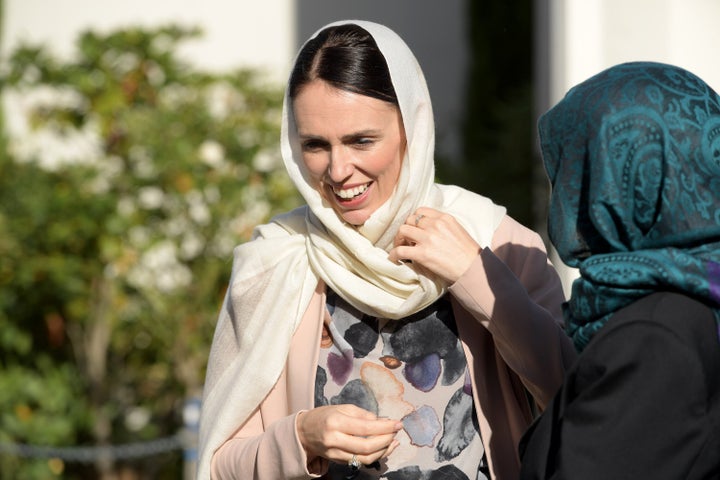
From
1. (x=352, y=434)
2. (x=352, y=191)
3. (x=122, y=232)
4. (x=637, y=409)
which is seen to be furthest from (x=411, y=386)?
(x=122, y=232)

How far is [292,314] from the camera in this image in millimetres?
2408

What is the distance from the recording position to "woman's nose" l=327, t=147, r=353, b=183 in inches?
90.4

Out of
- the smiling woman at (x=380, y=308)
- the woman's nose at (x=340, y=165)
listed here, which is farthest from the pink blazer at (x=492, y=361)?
the woman's nose at (x=340, y=165)

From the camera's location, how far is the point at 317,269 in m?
2.43

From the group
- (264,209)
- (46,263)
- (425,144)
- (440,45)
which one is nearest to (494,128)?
(440,45)

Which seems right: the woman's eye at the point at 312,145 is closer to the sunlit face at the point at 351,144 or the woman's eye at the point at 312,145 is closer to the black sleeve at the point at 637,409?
the sunlit face at the point at 351,144

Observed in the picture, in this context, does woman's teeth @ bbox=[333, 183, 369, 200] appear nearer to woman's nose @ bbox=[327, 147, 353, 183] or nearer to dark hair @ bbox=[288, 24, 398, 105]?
woman's nose @ bbox=[327, 147, 353, 183]

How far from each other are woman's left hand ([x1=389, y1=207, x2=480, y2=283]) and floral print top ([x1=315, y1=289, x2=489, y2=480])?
0.62 ft

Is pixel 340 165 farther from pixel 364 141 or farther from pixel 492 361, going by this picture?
pixel 492 361

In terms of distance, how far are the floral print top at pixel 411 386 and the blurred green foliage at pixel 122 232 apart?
3.09m

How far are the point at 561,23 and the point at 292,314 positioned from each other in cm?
289

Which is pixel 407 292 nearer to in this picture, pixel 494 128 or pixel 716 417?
pixel 716 417

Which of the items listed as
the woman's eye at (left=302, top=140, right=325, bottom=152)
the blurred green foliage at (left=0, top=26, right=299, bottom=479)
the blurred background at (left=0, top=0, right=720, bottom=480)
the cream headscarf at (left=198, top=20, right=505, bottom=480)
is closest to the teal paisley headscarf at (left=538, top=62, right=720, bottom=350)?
the cream headscarf at (left=198, top=20, right=505, bottom=480)

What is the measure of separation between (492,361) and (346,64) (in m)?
0.69
